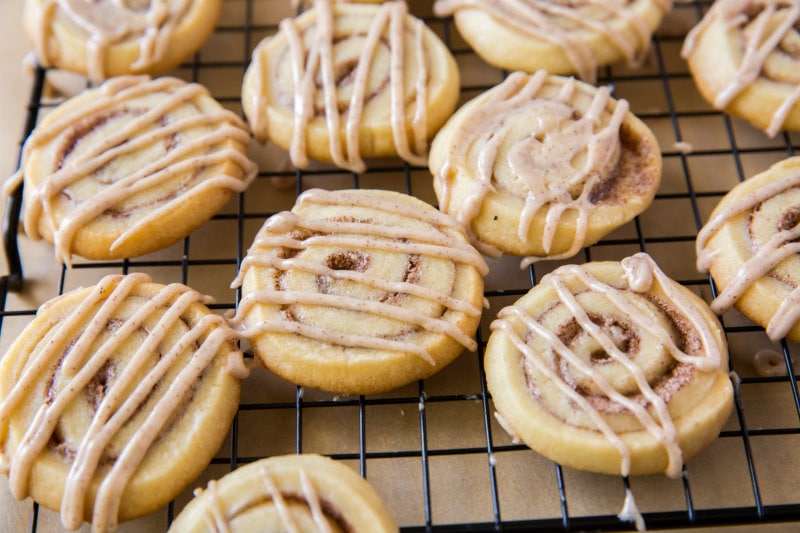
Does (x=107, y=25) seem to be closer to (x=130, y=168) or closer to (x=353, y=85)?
(x=130, y=168)

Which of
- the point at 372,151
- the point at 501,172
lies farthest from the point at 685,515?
the point at 372,151

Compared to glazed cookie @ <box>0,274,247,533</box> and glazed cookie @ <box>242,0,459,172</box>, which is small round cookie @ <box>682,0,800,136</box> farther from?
glazed cookie @ <box>0,274,247,533</box>

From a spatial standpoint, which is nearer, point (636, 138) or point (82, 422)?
point (82, 422)

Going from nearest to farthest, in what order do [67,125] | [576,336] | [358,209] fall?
[576,336] < [358,209] < [67,125]

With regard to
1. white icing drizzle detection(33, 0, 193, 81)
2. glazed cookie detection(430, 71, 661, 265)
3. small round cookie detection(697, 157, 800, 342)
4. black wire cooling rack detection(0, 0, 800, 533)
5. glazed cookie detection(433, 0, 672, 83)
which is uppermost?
white icing drizzle detection(33, 0, 193, 81)

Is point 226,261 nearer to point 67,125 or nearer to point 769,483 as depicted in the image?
point 67,125

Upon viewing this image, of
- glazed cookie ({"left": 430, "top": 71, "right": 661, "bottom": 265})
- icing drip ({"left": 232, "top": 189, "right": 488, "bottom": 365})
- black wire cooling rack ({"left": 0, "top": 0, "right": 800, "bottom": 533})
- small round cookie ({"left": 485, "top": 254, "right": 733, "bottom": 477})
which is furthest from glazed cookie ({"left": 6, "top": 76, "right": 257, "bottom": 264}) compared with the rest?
small round cookie ({"left": 485, "top": 254, "right": 733, "bottom": 477})
